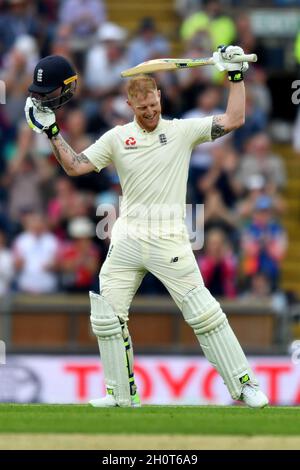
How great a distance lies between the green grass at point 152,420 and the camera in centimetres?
912

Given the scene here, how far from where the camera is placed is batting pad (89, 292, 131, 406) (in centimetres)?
1031

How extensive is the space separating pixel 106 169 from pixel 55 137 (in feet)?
21.0

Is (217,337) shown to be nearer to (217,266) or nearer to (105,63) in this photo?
(217,266)

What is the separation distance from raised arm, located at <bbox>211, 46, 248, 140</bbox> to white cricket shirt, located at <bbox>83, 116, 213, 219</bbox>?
8cm

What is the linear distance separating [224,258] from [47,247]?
1.90m

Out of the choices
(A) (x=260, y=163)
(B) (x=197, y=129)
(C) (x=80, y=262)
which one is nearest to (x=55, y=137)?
(B) (x=197, y=129)

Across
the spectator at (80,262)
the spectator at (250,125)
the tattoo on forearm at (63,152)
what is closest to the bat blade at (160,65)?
the tattoo on forearm at (63,152)

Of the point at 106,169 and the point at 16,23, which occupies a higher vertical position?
the point at 16,23

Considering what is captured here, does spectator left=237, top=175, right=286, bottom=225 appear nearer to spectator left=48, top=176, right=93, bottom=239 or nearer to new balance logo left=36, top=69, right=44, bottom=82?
spectator left=48, top=176, right=93, bottom=239

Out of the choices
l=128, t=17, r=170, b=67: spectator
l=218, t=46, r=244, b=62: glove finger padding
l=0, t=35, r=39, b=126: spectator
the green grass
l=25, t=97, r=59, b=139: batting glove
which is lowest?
the green grass

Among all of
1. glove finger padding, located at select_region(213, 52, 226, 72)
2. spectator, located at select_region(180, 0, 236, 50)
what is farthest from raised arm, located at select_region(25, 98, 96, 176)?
spectator, located at select_region(180, 0, 236, 50)

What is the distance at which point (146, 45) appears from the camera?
719 inches

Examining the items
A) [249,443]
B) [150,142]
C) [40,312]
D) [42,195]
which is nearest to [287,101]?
[42,195]
